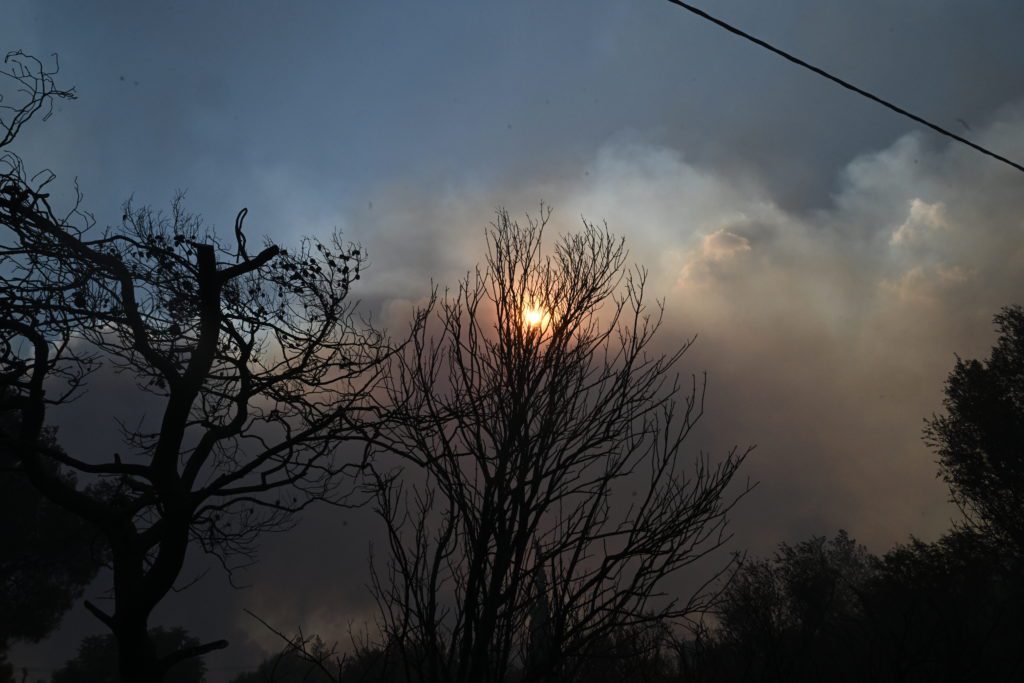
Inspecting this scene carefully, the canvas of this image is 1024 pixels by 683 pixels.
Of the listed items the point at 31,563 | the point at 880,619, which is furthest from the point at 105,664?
the point at 880,619

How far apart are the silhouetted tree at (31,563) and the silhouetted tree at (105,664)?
Result: 1907cm

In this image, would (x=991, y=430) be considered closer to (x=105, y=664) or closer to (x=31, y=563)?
(x=31, y=563)

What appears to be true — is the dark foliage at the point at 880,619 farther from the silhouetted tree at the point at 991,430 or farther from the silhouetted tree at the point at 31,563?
the silhouetted tree at the point at 31,563

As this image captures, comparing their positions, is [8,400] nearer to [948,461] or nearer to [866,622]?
[866,622]

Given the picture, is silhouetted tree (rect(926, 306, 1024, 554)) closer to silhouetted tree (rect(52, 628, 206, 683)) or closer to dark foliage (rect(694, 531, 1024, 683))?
dark foliage (rect(694, 531, 1024, 683))

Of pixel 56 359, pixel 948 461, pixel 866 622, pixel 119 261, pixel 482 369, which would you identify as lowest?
pixel 866 622

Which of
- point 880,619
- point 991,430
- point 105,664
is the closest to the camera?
point 880,619

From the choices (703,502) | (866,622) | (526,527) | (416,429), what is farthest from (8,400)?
(866,622)

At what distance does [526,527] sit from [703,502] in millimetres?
984

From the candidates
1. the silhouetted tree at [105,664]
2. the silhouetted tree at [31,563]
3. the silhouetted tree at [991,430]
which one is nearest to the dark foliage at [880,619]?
the silhouetted tree at [991,430]

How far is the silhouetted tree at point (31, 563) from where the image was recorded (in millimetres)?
26312

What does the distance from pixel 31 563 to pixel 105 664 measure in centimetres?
2609

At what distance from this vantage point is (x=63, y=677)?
153 feet

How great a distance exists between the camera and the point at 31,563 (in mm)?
27000
